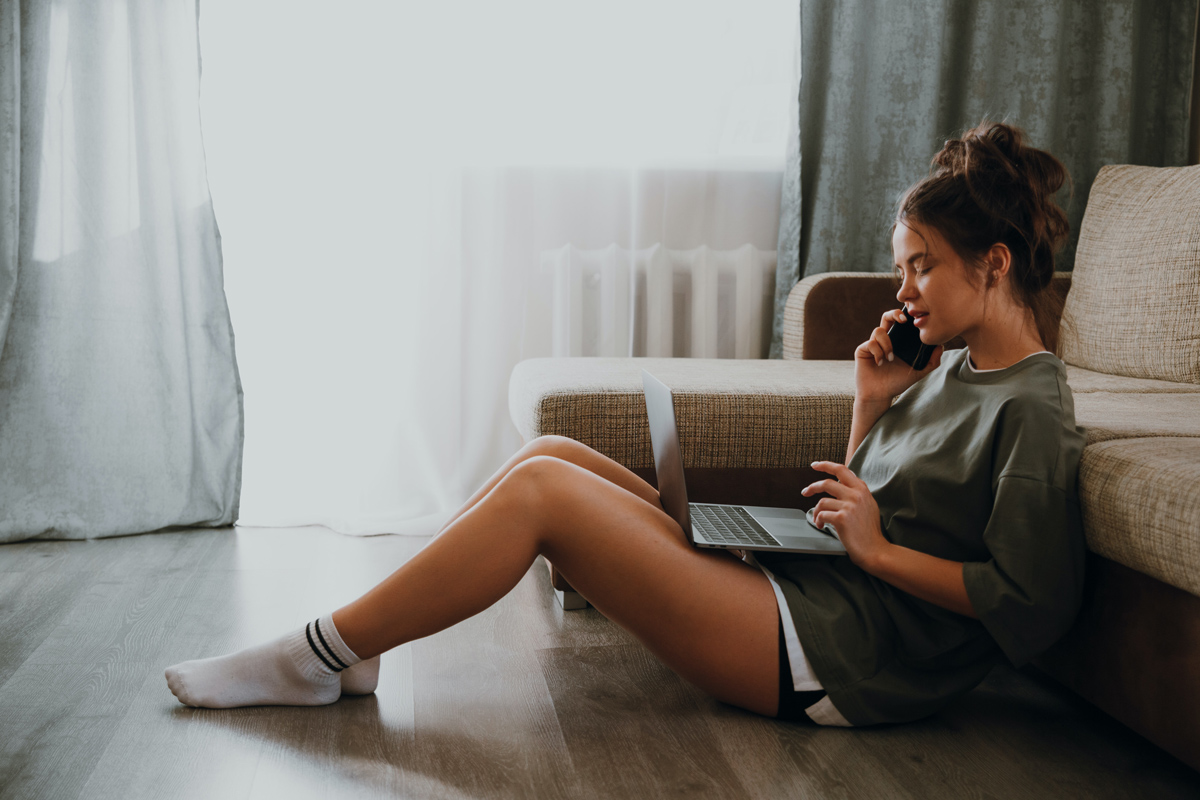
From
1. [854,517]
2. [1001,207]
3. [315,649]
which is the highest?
[1001,207]

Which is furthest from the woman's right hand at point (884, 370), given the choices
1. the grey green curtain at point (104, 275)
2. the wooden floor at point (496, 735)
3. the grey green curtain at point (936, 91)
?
the grey green curtain at point (104, 275)

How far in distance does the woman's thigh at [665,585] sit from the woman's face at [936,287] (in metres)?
0.40

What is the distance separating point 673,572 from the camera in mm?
1140

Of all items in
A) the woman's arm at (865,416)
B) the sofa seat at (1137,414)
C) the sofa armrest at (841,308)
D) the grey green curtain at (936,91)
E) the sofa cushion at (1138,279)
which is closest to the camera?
the sofa seat at (1137,414)

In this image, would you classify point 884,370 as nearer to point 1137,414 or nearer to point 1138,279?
point 1137,414

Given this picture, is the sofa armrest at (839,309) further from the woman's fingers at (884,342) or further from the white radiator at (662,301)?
the woman's fingers at (884,342)

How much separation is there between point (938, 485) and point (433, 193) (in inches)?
63.6

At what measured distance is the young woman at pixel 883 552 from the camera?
3.65 feet

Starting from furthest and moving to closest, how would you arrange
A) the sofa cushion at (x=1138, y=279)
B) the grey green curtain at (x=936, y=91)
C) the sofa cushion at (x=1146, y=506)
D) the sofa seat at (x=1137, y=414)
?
the grey green curtain at (x=936, y=91), the sofa cushion at (x=1138, y=279), the sofa seat at (x=1137, y=414), the sofa cushion at (x=1146, y=506)

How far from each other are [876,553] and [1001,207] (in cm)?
46

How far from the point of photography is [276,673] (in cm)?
123

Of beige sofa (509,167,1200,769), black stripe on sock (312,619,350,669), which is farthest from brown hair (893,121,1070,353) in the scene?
black stripe on sock (312,619,350,669)

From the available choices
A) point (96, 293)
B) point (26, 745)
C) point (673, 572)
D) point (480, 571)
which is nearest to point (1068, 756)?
point (673, 572)

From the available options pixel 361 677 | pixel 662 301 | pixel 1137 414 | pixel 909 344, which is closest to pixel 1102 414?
pixel 1137 414
